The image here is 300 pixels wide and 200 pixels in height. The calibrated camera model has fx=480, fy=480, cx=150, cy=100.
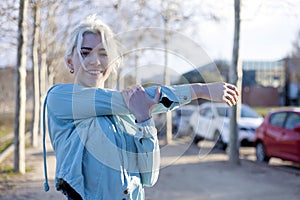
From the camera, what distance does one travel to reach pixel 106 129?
191cm

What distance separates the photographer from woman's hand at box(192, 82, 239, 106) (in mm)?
1884

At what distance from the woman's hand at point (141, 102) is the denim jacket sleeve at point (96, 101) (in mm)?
22

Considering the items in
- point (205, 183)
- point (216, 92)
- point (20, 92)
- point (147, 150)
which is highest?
point (216, 92)

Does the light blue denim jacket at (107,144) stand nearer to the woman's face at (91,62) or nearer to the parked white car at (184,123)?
the woman's face at (91,62)

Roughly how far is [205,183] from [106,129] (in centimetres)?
762

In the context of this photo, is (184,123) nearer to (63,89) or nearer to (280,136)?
(63,89)

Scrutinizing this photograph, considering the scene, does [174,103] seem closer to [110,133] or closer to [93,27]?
[110,133]

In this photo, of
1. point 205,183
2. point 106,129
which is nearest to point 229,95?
point 106,129

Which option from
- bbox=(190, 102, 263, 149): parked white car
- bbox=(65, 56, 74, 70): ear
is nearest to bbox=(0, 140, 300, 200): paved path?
bbox=(190, 102, 263, 149): parked white car

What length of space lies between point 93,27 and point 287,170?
32.0ft

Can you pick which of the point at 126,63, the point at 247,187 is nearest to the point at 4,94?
the point at 247,187

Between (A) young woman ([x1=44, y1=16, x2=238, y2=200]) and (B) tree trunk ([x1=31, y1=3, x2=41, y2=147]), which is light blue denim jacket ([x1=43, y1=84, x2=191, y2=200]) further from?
(B) tree trunk ([x1=31, y1=3, x2=41, y2=147])

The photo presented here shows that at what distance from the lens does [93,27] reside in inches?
81.3

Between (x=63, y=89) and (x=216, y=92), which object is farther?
(x=63, y=89)
